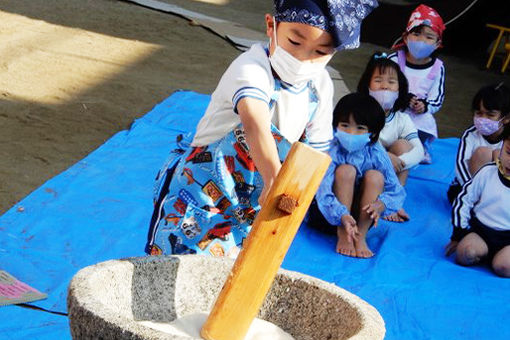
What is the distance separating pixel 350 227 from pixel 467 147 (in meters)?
1.06

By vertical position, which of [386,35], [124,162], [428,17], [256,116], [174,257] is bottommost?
[386,35]

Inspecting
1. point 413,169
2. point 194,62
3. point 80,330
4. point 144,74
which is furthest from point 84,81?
point 80,330

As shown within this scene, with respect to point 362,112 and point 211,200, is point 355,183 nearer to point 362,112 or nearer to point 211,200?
point 362,112

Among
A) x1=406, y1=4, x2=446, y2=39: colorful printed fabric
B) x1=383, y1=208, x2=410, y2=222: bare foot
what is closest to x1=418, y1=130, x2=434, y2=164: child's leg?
x1=406, y1=4, x2=446, y2=39: colorful printed fabric

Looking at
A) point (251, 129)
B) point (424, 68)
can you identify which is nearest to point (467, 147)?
point (424, 68)

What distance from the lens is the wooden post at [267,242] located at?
5.27 feet

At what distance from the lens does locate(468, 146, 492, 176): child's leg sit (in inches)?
170

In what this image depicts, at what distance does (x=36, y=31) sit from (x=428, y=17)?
3.28 meters

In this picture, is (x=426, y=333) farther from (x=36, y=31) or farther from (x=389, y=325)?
(x=36, y=31)

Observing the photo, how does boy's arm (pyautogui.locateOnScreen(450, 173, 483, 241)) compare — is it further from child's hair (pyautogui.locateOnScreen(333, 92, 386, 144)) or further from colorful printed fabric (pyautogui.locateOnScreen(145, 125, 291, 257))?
colorful printed fabric (pyautogui.locateOnScreen(145, 125, 291, 257))

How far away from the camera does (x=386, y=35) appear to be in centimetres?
870

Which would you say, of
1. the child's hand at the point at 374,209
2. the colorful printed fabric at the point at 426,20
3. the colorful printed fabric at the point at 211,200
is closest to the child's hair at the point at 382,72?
the colorful printed fabric at the point at 426,20

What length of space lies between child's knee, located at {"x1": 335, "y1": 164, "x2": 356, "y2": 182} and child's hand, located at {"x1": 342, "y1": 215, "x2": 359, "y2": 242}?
183 millimetres

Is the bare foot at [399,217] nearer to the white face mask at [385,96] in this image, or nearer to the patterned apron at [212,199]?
the white face mask at [385,96]
